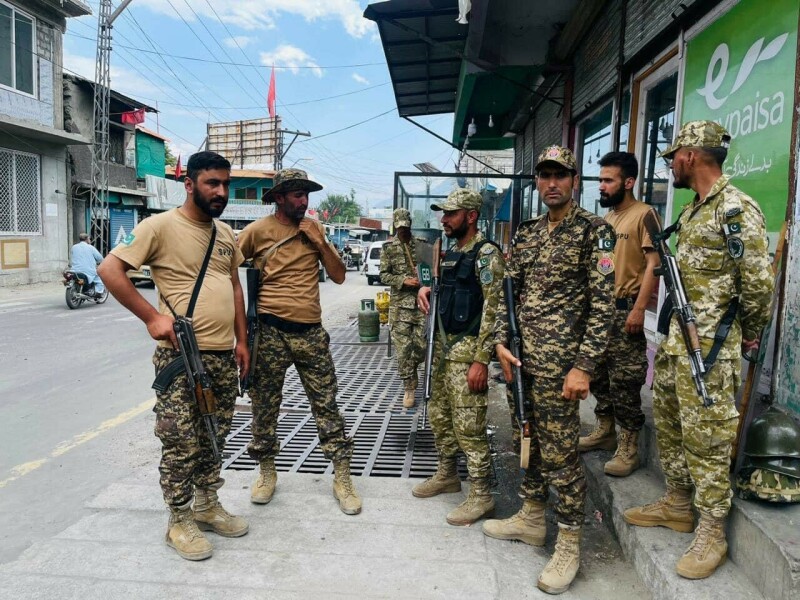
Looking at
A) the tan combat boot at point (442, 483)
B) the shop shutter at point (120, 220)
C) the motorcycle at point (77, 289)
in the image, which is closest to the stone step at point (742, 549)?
the tan combat boot at point (442, 483)

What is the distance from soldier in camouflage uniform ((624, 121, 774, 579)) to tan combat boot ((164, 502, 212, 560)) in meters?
2.14

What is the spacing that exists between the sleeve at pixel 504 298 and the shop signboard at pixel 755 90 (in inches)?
52.9

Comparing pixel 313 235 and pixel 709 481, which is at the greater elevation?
pixel 313 235

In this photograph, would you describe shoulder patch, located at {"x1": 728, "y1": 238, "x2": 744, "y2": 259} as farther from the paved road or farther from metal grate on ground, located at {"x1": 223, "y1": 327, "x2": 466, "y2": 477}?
the paved road

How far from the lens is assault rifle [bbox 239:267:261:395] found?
318 centimetres

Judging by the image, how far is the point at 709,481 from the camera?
90.2 inches

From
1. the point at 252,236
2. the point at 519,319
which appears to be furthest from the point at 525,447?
the point at 252,236

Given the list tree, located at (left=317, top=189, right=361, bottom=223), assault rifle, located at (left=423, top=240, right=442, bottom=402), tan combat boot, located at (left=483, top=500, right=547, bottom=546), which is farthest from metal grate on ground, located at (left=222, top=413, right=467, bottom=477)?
tree, located at (left=317, top=189, right=361, bottom=223)

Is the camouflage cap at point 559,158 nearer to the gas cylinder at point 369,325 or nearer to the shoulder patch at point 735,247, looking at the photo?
the shoulder patch at point 735,247

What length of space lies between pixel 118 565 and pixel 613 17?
6.10 m

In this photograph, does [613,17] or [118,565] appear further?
[613,17]

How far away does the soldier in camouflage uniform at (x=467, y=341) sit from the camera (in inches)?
120

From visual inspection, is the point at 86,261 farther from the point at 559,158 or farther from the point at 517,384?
the point at 559,158

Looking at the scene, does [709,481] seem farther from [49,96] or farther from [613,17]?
[49,96]
